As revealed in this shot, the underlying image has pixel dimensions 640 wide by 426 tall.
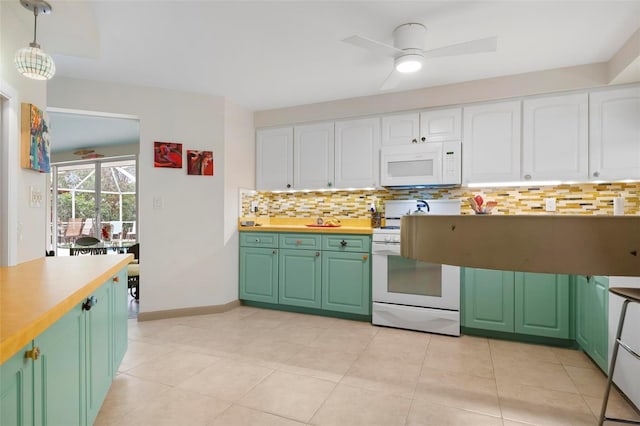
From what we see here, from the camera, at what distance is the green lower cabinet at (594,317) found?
223 centimetres

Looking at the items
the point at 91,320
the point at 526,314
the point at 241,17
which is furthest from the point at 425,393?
the point at 241,17

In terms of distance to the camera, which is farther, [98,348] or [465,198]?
[465,198]

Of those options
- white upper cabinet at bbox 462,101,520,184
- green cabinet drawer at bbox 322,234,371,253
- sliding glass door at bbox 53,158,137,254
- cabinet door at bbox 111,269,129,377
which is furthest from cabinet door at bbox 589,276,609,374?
sliding glass door at bbox 53,158,137,254

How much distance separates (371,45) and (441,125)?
1.46m

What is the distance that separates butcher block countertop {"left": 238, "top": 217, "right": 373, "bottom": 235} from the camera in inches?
138

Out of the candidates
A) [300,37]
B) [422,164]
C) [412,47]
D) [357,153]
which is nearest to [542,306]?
[422,164]

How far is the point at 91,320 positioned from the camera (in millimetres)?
1550

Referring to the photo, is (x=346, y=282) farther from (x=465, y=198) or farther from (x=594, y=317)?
(x=594, y=317)

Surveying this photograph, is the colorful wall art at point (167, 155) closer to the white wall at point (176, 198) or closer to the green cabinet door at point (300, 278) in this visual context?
the white wall at point (176, 198)

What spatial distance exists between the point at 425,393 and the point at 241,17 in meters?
2.62

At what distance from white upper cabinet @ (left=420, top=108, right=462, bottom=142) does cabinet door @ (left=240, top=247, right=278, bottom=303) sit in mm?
2000

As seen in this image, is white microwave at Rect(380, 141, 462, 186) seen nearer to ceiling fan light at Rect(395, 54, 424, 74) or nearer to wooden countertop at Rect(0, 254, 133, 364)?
ceiling fan light at Rect(395, 54, 424, 74)

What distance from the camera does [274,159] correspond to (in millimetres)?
4125

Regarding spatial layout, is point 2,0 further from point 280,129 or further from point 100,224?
point 100,224
